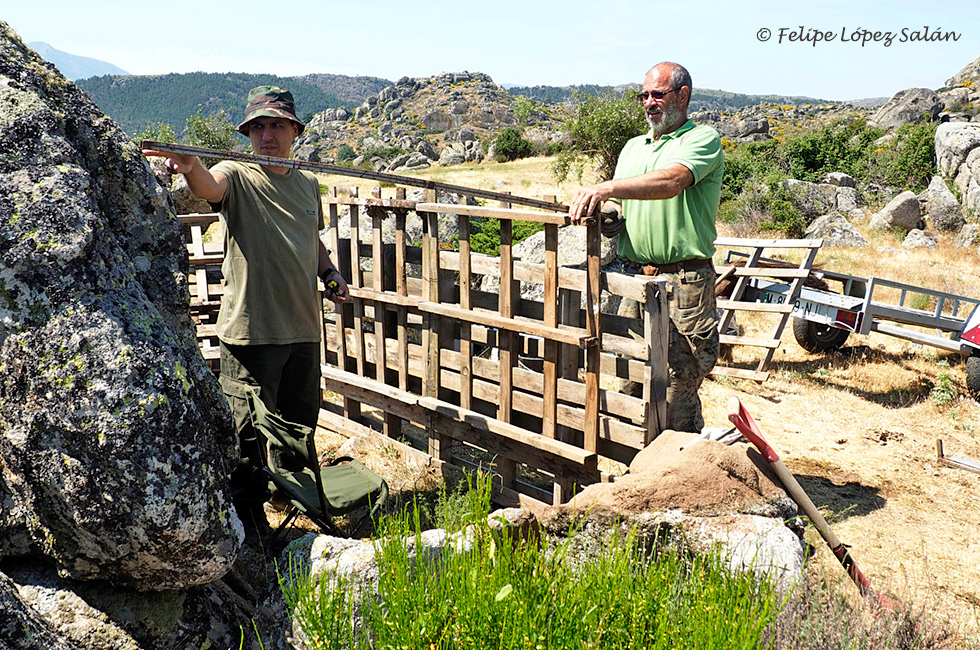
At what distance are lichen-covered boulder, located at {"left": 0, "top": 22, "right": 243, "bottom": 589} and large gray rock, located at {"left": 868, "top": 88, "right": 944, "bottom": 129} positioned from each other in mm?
43750

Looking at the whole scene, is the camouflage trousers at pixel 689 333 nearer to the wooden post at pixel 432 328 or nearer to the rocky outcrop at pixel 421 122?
the wooden post at pixel 432 328

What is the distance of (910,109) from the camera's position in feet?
139

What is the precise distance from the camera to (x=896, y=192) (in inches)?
944

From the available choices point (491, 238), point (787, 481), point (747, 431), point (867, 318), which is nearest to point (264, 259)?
point (747, 431)

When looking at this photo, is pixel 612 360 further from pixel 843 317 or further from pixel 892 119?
pixel 892 119

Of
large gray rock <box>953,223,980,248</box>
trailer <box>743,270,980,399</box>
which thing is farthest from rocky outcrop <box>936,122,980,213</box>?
trailer <box>743,270,980,399</box>

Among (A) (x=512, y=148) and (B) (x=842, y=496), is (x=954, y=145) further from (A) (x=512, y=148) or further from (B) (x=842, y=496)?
(A) (x=512, y=148)

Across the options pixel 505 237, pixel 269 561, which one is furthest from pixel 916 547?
pixel 269 561

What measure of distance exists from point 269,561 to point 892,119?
1891 inches

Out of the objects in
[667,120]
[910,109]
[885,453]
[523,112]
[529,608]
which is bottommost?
[885,453]

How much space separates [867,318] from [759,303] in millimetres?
1141

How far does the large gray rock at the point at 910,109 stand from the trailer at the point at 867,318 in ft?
117

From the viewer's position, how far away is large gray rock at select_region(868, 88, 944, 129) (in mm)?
40438

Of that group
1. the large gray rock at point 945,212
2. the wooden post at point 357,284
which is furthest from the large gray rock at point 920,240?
the wooden post at point 357,284
